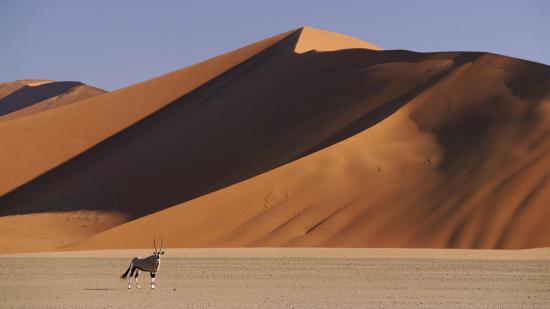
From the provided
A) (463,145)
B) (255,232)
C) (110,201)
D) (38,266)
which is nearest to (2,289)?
(38,266)

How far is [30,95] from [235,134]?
87367mm

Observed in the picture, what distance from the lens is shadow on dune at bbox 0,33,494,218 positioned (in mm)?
44344

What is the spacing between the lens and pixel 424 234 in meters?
31.9

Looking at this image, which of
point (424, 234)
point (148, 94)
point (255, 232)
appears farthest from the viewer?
point (148, 94)

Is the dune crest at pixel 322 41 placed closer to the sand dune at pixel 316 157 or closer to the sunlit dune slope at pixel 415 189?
the sand dune at pixel 316 157

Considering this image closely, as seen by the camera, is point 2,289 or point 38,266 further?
point 38,266

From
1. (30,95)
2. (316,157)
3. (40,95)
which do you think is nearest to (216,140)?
(316,157)

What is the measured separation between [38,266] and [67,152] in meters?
32.4

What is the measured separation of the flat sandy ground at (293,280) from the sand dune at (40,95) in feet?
303

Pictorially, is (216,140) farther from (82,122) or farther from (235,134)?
(82,122)

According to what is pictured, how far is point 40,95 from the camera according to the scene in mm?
130750

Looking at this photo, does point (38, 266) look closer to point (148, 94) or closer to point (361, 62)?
point (361, 62)

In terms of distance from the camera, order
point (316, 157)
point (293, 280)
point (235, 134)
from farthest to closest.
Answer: point (235, 134) < point (316, 157) < point (293, 280)

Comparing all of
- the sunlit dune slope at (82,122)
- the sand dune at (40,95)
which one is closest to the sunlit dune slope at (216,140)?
the sunlit dune slope at (82,122)
